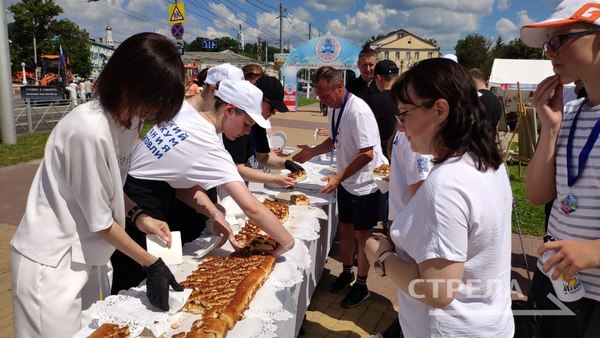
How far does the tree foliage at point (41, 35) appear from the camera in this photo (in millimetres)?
44438

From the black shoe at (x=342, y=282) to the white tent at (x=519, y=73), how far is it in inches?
586

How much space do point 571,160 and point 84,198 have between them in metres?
1.81

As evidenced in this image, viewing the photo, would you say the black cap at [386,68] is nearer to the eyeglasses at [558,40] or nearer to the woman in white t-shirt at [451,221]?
the eyeglasses at [558,40]

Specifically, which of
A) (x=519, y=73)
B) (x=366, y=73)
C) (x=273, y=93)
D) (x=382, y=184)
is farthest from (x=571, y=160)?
(x=519, y=73)

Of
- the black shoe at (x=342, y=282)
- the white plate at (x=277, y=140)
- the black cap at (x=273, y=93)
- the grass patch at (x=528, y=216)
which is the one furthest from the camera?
A: the grass patch at (x=528, y=216)

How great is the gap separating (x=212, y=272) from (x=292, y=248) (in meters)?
0.53

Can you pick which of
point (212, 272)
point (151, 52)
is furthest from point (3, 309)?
point (151, 52)

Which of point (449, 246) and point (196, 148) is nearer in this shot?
point (449, 246)

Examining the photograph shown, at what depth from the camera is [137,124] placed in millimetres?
1642

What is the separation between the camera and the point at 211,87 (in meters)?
2.61

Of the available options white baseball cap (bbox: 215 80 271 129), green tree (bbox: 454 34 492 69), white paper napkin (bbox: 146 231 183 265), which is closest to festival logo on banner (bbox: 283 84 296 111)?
white baseball cap (bbox: 215 80 271 129)

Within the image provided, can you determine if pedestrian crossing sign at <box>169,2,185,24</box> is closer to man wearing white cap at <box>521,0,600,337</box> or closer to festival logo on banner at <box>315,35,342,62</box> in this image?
man wearing white cap at <box>521,0,600,337</box>

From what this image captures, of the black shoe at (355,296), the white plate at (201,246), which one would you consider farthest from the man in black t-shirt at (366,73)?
the white plate at (201,246)

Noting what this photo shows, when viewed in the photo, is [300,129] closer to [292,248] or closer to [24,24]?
[292,248]
